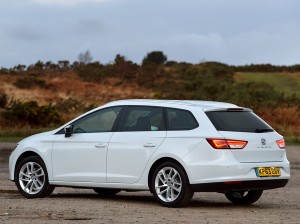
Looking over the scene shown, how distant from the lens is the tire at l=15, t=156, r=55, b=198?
14.5 metres

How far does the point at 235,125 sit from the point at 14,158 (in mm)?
3895

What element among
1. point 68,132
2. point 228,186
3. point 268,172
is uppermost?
point 68,132

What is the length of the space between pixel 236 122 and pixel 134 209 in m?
1.95

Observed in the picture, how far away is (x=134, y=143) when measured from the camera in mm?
13602

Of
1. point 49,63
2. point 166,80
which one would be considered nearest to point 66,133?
point 166,80

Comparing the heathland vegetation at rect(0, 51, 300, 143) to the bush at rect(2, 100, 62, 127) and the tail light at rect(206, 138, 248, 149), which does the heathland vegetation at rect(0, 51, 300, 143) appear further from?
the tail light at rect(206, 138, 248, 149)

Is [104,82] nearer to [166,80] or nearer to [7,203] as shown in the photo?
[166,80]

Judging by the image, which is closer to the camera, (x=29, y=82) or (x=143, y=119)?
(x=143, y=119)

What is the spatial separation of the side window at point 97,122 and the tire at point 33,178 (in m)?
0.84

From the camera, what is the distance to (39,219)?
11305 mm

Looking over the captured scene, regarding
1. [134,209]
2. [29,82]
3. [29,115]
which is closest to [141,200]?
[134,209]

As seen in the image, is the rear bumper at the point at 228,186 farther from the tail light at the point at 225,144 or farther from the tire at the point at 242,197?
the tire at the point at 242,197

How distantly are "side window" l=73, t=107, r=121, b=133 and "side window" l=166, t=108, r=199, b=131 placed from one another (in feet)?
3.34

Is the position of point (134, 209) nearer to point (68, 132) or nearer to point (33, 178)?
point (68, 132)
